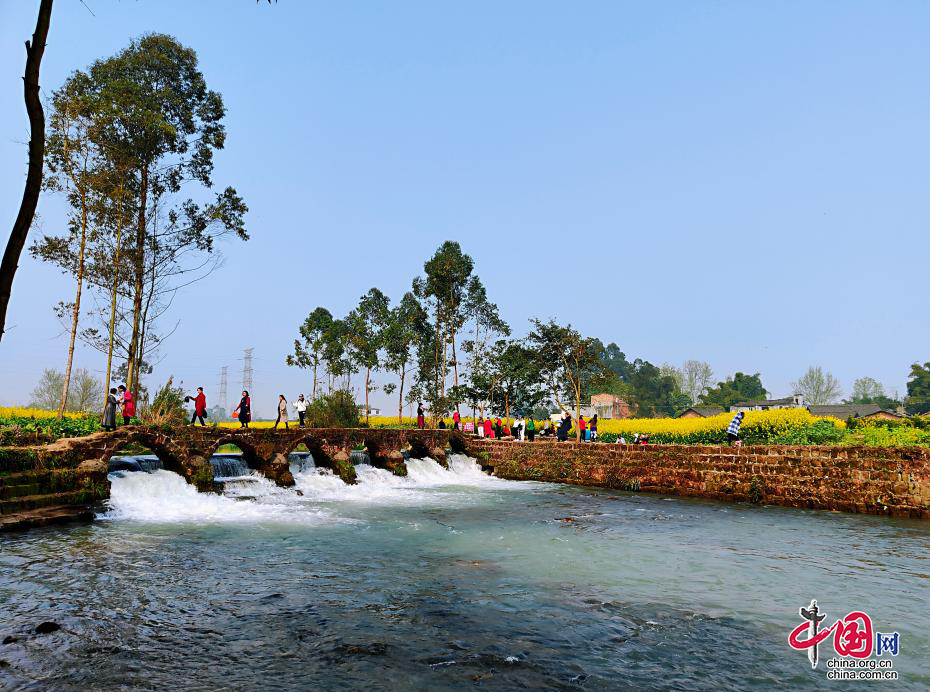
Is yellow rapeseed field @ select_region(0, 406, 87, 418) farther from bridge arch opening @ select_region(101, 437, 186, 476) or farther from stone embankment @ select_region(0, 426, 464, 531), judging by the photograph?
bridge arch opening @ select_region(101, 437, 186, 476)

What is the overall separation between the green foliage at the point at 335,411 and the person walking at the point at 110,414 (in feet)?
50.1

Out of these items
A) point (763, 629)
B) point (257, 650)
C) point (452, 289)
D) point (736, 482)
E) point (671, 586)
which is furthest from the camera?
point (452, 289)

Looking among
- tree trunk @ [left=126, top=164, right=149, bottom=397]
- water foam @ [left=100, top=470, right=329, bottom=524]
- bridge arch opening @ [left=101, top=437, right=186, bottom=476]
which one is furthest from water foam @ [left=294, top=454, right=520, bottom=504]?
tree trunk @ [left=126, top=164, right=149, bottom=397]

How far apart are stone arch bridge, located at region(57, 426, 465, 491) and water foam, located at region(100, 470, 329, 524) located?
650 mm

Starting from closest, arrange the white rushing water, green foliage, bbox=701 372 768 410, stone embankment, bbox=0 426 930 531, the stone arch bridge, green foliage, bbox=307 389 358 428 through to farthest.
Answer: stone embankment, bbox=0 426 930 531 → the stone arch bridge → the white rushing water → green foliage, bbox=307 389 358 428 → green foliage, bbox=701 372 768 410

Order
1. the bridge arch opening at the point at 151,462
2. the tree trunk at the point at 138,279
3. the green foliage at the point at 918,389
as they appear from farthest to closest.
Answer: the green foliage at the point at 918,389 → the tree trunk at the point at 138,279 → the bridge arch opening at the point at 151,462

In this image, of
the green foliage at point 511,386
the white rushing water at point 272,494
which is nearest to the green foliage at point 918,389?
the green foliage at point 511,386

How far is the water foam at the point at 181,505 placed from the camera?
1357 cm

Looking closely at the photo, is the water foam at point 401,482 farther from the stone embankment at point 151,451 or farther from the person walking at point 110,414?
the person walking at point 110,414

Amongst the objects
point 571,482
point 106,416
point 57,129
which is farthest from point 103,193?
point 571,482

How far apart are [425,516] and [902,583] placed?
31.5 feet

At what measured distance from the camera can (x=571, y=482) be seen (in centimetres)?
2316

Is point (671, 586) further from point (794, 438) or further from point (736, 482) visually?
point (794, 438)

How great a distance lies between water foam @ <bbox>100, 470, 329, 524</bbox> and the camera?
44.5 feet
